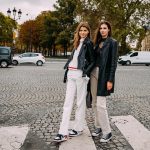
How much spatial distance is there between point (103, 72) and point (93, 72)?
0.72ft

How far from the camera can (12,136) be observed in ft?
19.5

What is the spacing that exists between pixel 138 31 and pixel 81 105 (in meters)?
42.3

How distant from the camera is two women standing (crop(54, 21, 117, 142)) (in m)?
5.46

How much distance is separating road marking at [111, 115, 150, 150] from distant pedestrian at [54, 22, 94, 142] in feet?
3.29

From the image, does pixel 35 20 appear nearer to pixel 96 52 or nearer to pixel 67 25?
pixel 67 25

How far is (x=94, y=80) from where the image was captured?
562 centimetres

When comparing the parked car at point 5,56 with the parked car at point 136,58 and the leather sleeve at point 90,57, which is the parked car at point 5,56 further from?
the leather sleeve at point 90,57

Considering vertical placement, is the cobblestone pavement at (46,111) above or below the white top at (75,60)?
below

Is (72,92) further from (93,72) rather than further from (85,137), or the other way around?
(85,137)

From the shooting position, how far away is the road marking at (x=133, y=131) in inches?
218

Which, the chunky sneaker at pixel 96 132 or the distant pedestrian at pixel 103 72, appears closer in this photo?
the distant pedestrian at pixel 103 72

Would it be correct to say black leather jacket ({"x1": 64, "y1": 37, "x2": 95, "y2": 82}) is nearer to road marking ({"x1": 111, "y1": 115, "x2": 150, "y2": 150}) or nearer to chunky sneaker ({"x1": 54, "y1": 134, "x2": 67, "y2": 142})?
chunky sneaker ({"x1": 54, "y1": 134, "x2": 67, "y2": 142})

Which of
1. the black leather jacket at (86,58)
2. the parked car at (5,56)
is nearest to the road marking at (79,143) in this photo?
the black leather jacket at (86,58)

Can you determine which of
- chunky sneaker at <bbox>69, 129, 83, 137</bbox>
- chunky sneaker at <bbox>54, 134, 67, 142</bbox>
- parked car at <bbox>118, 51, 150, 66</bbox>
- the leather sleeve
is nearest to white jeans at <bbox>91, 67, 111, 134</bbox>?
the leather sleeve
